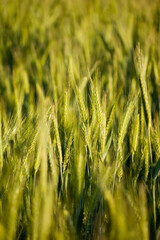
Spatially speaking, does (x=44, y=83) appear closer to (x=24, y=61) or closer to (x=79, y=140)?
(x=24, y=61)

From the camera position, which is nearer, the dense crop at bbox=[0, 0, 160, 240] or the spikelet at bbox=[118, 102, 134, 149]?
the dense crop at bbox=[0, 0, 160, 240]

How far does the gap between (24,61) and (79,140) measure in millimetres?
657

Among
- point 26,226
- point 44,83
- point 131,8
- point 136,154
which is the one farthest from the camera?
point 131,8

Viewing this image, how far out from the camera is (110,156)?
563 millimetres

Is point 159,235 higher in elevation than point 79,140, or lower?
Answer: lower

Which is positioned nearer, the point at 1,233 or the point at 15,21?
the point at 1,233

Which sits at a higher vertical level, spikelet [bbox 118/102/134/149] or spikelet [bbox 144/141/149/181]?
spikelet [bbox 118/102/134/149]

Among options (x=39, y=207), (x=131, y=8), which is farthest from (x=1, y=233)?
(x=131, y=8)

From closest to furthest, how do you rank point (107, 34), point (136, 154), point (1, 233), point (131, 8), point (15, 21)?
1. point (1, 233)
2. point (136, 154)
3. point (107, 34)
4. point (15, 21)
5. point (131, 8)

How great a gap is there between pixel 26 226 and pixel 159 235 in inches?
9.1

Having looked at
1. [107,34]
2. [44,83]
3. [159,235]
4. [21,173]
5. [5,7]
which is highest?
[5,7]

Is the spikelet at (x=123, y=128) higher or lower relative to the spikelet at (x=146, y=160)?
higher

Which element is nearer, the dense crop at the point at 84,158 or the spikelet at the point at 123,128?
the dense crop at the point at 84,158

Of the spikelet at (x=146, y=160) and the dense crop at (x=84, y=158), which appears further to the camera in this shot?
the spikelet at (x=146, y=160)
